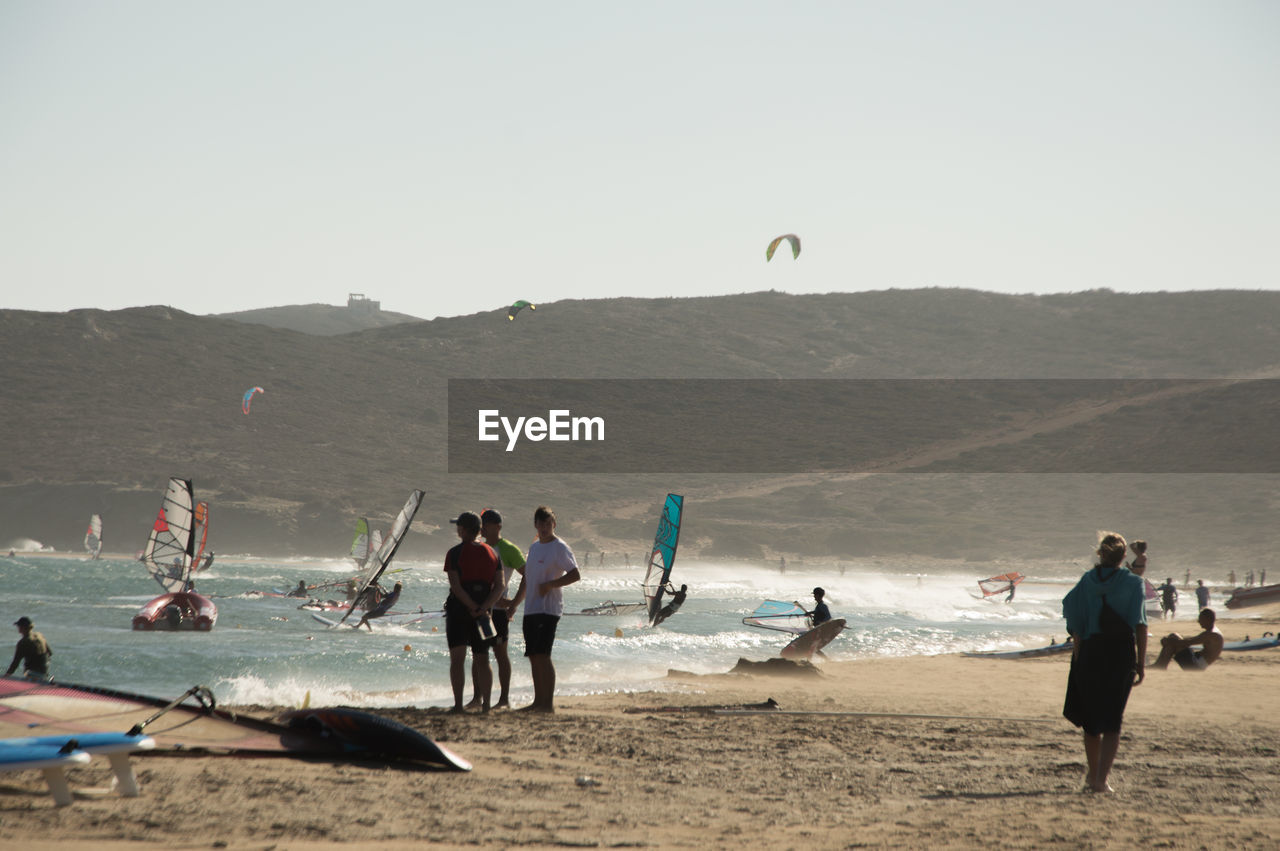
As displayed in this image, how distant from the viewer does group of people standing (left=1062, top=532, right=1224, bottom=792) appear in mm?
4855

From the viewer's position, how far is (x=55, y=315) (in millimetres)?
89625

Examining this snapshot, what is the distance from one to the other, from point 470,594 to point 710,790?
2355 millimetres

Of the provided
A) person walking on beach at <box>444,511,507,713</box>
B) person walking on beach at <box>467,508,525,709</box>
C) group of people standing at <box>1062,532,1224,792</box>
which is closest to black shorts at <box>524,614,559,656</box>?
person walking on beach at <box>467,508,525,709</box>

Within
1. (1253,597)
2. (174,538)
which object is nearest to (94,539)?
(174,538)

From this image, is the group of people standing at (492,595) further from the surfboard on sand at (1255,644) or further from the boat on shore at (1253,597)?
the boat on shore at (1253,597)

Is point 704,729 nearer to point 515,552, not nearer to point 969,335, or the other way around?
point 515,552

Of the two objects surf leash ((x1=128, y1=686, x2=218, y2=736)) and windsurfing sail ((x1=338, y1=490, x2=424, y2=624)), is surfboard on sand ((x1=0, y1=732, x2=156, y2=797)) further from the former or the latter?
windsurfing sail ((x1=338, y1=490, x2=424, y2=624))

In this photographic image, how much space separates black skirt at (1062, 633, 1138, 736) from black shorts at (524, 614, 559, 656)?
315cm

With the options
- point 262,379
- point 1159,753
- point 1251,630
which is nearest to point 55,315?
point 262,379

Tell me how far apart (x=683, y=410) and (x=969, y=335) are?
37.0 m

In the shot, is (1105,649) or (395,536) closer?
(1105,649)

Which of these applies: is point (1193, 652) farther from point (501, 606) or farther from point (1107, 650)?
point (501, 606)

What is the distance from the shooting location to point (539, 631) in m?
6.73

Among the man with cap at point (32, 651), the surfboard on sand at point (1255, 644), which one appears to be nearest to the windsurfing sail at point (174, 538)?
the man with cap at point (32, 651)
